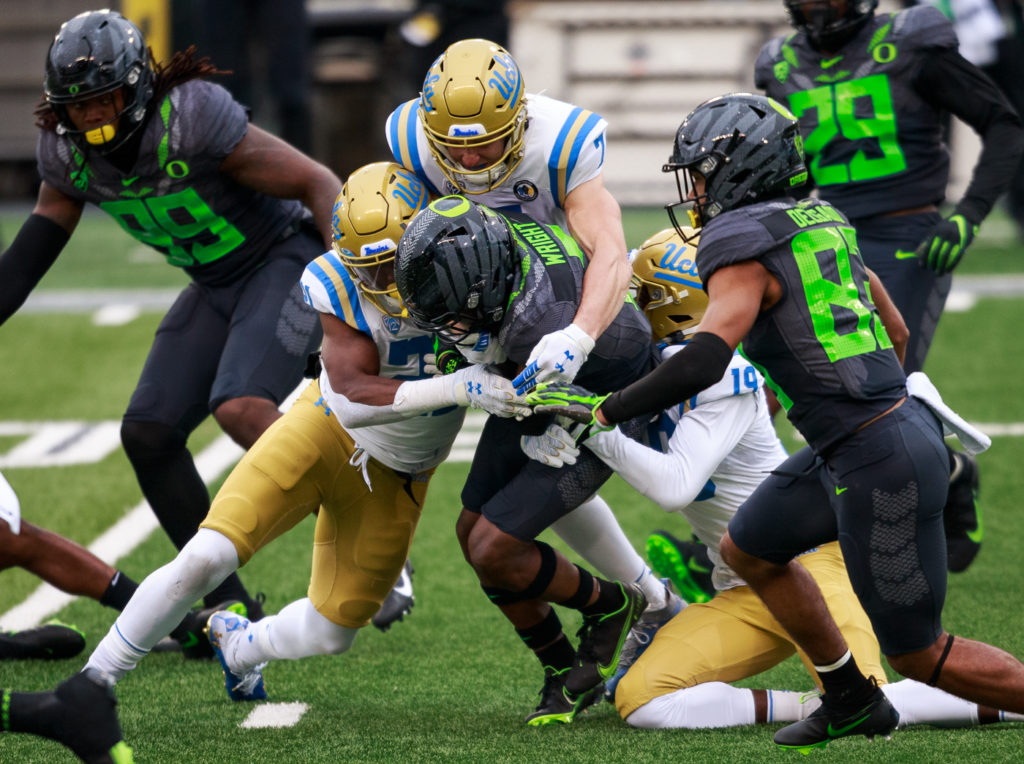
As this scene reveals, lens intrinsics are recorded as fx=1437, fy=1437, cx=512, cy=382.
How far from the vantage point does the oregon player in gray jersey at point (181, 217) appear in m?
3.94

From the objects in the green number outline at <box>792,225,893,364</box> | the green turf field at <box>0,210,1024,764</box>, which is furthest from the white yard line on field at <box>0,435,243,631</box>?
the green number outline at <box>792,225,893,364</box>

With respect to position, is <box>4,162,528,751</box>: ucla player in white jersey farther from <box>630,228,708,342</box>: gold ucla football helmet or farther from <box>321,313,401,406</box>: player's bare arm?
<box>630,228,708,342</box>: gold ucla football helmet

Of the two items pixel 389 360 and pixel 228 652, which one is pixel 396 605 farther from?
pixel 389 360

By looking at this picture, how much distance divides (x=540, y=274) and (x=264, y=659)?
1.24 metres

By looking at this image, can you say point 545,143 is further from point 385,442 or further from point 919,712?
point 919,712

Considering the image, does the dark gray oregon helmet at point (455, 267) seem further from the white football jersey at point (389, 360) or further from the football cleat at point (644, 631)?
the football cleat at point (644, 631)

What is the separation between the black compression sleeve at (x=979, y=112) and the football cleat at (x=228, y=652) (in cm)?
254

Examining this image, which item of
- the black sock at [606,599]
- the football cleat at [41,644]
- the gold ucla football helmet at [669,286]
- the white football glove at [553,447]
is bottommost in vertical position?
the football cleat at [41,644]

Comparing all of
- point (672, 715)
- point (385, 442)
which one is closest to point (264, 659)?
point (385, 442)

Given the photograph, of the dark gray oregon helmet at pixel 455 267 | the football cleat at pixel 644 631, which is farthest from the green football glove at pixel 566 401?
the football cleat at pixel 644 631

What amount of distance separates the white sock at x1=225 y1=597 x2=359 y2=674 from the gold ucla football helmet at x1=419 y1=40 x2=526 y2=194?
1.12 m

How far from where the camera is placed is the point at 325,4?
14812 mm

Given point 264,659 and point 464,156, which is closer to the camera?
point 464,156

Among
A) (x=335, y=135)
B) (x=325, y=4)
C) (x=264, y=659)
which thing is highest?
(x=264, y=659)
